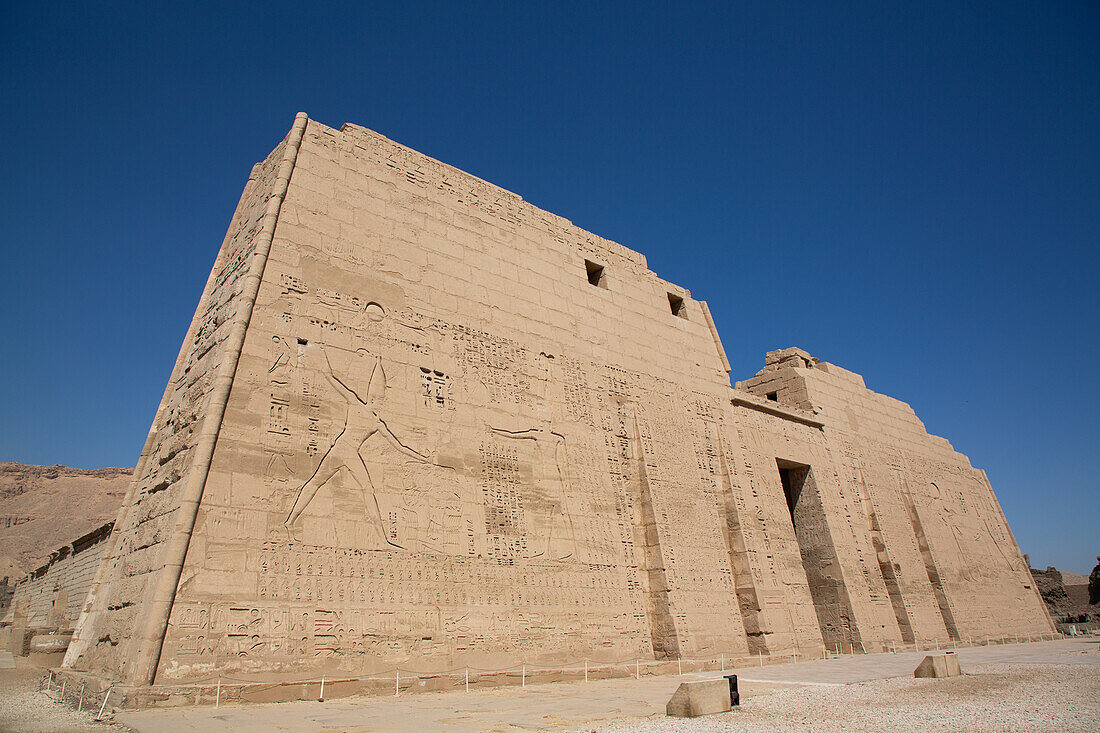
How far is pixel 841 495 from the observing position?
14.0 meters

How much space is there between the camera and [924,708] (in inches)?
188

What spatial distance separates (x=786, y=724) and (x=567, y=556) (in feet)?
14.3

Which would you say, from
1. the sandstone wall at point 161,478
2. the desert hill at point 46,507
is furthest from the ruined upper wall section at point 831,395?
the desert hill at point 46,507

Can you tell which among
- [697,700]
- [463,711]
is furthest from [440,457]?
[697,700]

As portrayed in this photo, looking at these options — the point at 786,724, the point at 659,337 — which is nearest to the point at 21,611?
the point at 659,337

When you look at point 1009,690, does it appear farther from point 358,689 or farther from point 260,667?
point 260,667

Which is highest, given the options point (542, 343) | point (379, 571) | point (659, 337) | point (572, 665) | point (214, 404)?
point (659, 337)

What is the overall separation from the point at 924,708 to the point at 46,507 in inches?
1688

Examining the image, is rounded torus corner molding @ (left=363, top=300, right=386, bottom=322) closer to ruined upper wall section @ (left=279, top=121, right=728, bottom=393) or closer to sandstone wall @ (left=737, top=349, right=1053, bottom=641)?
ruined upper wall section @ (left=279, top=121, right=728, bottom=393)

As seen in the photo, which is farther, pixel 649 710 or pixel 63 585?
pixel 63 585

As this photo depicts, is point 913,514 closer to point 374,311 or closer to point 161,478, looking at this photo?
point 374,311

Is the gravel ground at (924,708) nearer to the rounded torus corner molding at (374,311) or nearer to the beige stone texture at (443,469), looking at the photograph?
the beige stone texture at (443,469)

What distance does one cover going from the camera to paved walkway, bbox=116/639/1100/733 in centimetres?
418

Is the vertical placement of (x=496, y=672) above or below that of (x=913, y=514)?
below
